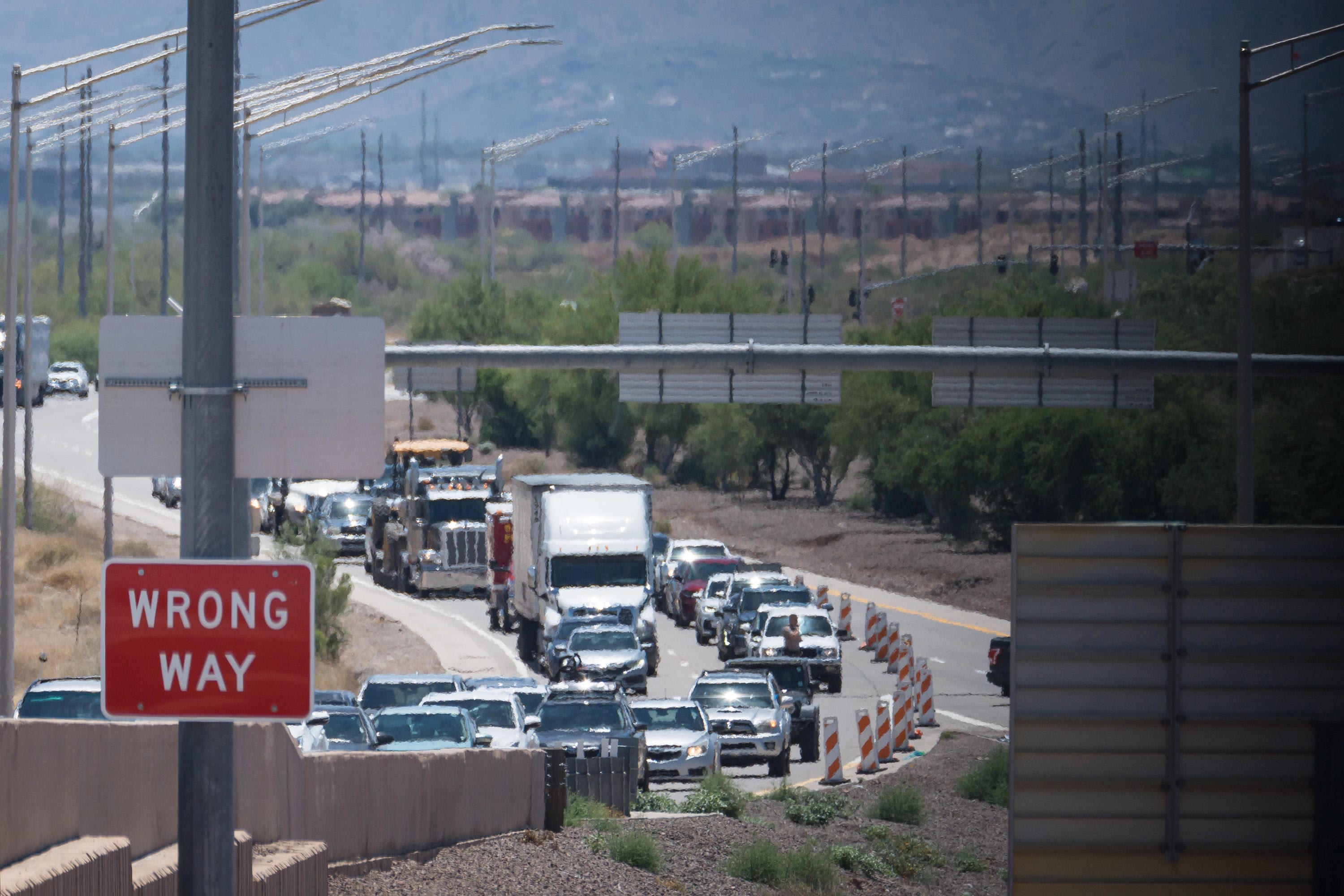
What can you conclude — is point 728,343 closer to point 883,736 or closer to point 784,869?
point 883,736

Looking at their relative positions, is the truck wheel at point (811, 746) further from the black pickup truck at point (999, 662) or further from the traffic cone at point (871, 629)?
the traffic cone at point (871, 629)

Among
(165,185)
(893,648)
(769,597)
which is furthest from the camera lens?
(165,185)

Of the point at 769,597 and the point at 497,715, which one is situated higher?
the point at 769,597

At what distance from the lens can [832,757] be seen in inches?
1037

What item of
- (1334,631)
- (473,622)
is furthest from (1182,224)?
(1334,631)

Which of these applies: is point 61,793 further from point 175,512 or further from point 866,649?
point 175,512

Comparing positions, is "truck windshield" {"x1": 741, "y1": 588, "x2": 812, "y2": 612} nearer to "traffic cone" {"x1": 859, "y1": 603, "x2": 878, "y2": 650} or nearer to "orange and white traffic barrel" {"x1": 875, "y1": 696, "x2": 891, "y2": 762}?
"traffic cone" {"x1": 859, "y1": 603, "x2": 878, "y2": 650}

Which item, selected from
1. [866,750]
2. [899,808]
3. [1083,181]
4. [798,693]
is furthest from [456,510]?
[1083,181]

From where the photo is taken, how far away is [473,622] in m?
47.2

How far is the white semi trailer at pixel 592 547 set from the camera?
124 ft

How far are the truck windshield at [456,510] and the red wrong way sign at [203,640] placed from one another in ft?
138

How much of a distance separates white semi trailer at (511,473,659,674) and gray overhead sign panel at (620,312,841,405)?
9.21 m

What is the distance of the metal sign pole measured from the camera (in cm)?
672

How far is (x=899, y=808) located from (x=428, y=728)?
6308 mm
